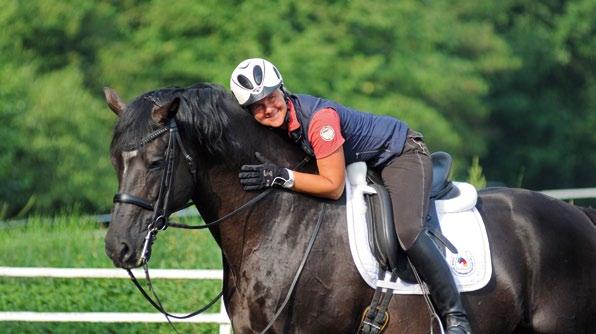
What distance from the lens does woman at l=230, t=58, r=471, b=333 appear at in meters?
5.74

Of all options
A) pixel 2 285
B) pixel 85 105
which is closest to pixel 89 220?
pixel 2 285

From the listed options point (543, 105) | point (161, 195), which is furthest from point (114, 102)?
point (543, 105)

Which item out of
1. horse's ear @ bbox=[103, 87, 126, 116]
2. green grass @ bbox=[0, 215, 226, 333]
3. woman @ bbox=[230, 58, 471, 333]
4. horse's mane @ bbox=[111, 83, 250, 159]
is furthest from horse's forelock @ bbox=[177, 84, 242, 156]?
green grass @ bbox=[0, 215, 226, 333]

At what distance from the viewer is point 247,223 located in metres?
5.86

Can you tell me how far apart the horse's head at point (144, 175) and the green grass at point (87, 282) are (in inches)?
168

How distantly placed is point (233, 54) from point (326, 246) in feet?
60.9

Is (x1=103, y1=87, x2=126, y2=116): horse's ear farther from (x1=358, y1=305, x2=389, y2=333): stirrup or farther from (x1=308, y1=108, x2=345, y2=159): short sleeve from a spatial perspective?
(x1=358, y1=305, x2=389, y2=333): stirrup

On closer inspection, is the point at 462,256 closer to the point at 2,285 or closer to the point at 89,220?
the point at 2,285

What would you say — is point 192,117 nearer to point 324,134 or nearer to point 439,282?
point 324,134

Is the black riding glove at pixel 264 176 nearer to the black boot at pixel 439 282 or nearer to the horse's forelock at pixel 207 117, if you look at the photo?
the horse's forelock at pixel 207 117

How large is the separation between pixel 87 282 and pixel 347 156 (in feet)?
16.5

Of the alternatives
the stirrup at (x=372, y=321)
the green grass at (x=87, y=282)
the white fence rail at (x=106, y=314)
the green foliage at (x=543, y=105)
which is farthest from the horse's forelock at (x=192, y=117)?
the green foliage at (x=543, y=105)

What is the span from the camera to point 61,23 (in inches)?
915

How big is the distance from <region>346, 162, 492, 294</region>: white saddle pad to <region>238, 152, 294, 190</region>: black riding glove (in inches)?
15.8
